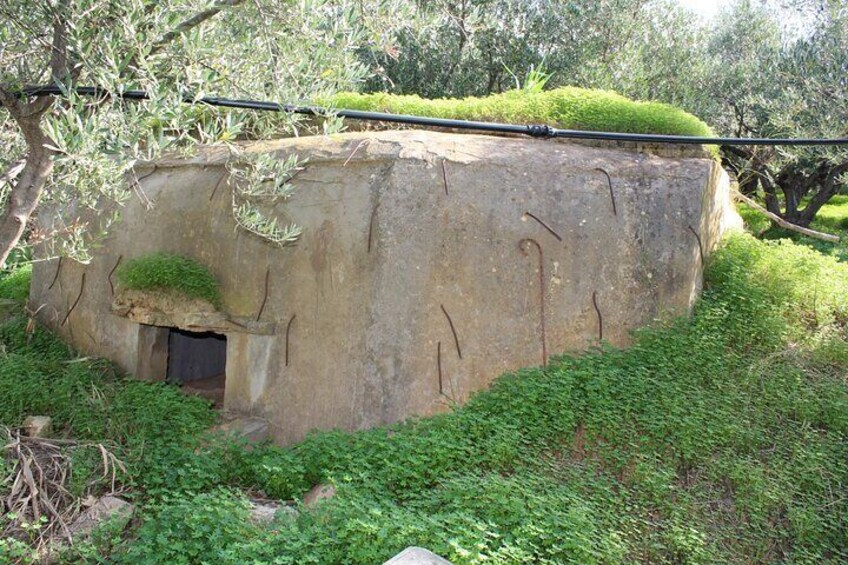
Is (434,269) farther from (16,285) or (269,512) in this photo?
(16,285)

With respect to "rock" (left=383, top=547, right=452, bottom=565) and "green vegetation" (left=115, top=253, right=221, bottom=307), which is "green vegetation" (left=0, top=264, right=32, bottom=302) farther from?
"rock" (left=383, top=547, right=452, bottom=565)

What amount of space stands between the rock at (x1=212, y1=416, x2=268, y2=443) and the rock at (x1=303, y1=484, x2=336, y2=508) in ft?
3.53

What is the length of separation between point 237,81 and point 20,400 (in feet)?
12.1

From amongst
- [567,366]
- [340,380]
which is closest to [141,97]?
[340,380]

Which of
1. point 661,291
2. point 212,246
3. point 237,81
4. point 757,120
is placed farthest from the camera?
point 757,120

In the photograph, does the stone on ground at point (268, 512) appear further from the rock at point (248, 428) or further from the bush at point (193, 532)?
the rock at point (248, 428)

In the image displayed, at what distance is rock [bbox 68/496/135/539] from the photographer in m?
5.17

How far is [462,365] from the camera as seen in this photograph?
6293 mm

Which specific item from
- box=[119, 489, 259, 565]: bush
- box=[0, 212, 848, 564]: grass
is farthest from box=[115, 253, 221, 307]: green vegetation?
box=[119, 489, 259, 565]: bush

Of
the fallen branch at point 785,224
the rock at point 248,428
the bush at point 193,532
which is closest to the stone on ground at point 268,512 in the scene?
the bush at point 193,532

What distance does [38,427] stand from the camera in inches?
250

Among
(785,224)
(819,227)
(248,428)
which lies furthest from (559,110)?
(819,227)

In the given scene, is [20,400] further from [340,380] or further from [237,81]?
[237,81]

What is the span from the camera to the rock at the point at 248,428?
6.48 metres
